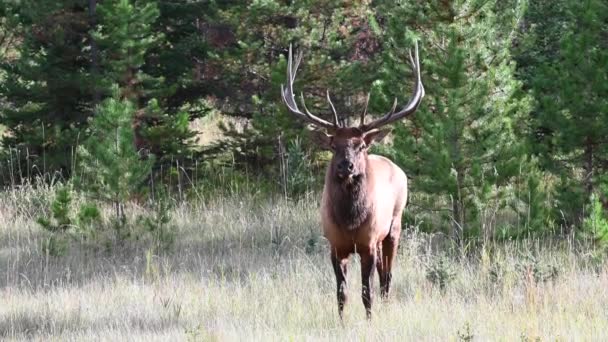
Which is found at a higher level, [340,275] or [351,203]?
[351,203]

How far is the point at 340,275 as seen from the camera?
25.1 ft

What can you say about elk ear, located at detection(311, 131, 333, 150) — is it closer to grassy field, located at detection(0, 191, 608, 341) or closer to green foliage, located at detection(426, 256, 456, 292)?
grassy field, located at detection(0, 191, 608, 341)

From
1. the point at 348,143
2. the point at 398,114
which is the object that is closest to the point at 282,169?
the point at 398,114

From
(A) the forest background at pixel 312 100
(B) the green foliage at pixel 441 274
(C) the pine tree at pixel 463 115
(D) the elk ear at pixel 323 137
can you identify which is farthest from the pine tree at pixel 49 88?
(D) the elk ear at pixel 323 137

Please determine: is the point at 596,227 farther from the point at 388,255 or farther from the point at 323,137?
the point at 323,137

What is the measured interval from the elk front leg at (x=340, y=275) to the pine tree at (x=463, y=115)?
2.31m

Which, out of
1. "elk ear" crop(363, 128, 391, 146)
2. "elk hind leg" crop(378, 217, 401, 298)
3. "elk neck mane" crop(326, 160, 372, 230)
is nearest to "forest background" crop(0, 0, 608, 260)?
"elk hind leg" crop(378, 217, 401, 298)

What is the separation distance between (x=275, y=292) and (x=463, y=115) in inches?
115

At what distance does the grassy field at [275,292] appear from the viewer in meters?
6.93

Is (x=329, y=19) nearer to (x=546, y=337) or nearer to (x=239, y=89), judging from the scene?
(x=239, y=89)

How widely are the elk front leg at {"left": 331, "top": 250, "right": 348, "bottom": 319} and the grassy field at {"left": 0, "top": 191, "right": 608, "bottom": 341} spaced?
144mm

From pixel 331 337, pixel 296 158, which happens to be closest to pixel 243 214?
pixel 296 158

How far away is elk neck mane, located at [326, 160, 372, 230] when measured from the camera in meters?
7.50

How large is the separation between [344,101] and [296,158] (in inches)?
72.8
